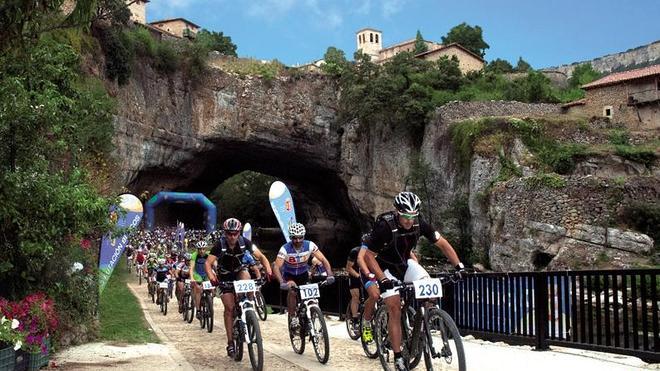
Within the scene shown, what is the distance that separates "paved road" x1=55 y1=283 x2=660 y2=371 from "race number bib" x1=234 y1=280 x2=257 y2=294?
3.10 ft

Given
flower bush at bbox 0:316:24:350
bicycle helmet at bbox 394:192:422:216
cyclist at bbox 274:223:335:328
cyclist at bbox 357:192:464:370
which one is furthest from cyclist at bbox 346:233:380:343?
flower bush at bbox 0:316:24:350

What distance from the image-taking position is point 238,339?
7.64m

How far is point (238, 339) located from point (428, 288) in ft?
10.2

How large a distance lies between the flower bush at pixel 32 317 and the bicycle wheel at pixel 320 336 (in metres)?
3.07

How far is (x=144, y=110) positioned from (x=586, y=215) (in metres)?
26.5

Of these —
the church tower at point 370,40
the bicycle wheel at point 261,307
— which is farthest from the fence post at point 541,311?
the church tower at point 370,40

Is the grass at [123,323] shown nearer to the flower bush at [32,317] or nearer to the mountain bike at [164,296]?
the mountain bike at [164,296]

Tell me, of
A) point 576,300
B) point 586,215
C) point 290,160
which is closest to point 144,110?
point 290,160

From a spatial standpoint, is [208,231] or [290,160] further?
[290,160]

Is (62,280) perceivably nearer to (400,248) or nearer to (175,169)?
(400,248)

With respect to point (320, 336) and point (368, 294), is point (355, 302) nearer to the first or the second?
point (368, 294)

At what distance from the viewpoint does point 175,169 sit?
42688 mm

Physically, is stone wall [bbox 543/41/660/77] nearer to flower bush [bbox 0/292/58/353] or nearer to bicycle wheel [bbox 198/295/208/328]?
bicycle wheel [bbox 198/295/208/328]

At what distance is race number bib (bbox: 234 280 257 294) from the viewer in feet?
24.3
